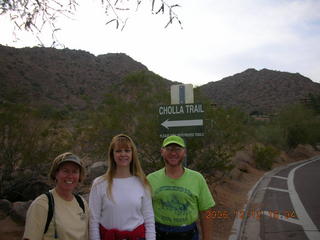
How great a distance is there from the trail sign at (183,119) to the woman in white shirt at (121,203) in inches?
149

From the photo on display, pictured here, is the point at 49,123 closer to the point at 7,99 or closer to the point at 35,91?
the point at 7,99

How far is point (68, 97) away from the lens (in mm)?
44500

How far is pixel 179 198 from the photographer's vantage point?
3.37 metres

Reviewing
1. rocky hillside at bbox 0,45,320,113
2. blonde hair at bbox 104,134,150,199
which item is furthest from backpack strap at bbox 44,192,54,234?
rocky hillside at bbox 0,45,320,113

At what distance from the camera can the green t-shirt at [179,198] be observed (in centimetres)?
338

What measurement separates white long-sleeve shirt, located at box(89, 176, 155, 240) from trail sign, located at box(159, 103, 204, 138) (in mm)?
3871

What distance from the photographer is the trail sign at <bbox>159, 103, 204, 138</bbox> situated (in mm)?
6918

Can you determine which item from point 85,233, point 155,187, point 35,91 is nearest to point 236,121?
point 155,187

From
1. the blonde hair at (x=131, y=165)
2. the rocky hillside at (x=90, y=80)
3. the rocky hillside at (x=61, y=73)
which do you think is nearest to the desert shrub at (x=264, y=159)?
the rocky hillside at (x=90, y=80)

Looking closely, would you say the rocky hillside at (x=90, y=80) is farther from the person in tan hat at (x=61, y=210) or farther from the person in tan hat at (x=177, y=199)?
the person in tan hat at (x=61, y=210)

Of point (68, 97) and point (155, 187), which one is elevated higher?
point (68, 97)

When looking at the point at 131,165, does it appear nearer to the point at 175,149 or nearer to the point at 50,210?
the point at 175,149

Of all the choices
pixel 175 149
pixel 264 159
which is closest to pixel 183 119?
pixel 175 149

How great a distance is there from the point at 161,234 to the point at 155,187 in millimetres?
427
